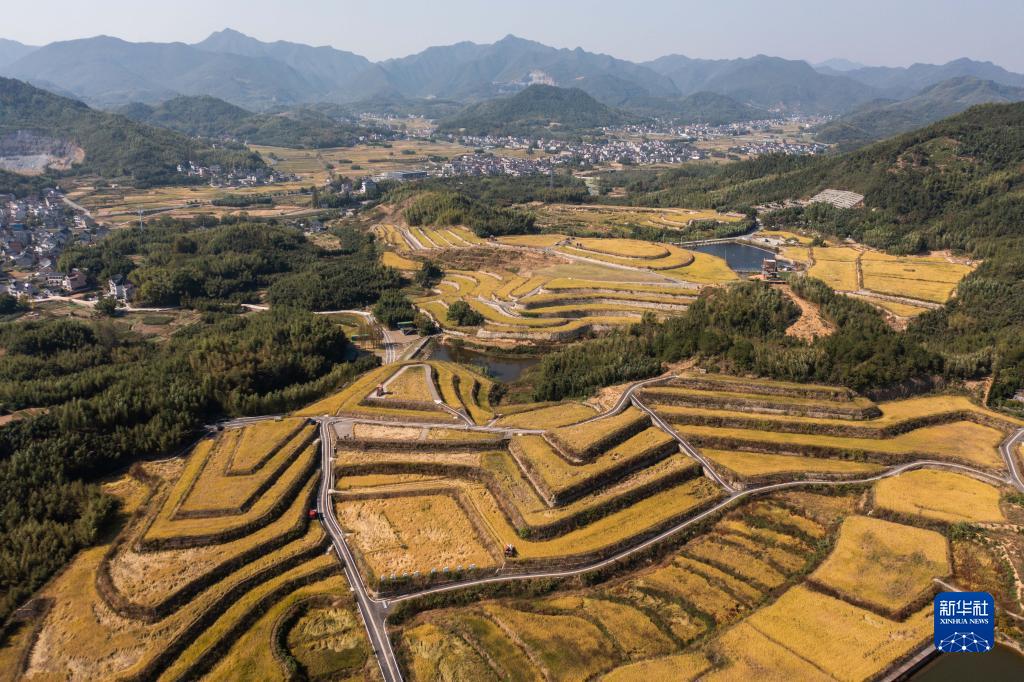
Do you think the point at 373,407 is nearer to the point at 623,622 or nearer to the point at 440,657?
the point at 440,657

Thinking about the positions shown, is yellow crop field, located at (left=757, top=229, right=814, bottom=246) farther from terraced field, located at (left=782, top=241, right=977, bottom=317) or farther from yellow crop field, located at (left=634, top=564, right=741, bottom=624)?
yellow crop field, located at (left=634, top=564, right=741, bottom=624)

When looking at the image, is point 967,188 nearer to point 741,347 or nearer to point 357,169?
point 741,347

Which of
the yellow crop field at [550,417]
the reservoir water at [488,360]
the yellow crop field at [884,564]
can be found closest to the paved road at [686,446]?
the yellow crop field at [550,417]

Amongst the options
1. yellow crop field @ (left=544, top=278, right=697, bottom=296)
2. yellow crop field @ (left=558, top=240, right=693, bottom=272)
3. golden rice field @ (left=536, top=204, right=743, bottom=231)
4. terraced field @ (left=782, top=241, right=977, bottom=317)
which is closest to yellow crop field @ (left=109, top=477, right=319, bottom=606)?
yellow crop field @ (left=544, top=278, right=697, bottom=296)

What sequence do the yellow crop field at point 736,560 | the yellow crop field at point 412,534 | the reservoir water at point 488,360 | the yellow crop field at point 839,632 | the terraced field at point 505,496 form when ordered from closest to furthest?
the yellow crop field at point 839,632
the yellow crop field at point 736,560
the yellow crop field at point 412,534
the terraced field at point 505,496
the reservoir water at point 488,360

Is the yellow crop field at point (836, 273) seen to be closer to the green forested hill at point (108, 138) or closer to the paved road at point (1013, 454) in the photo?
the paved road at point (1013, 454)

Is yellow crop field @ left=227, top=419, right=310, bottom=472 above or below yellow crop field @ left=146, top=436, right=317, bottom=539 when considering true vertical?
above

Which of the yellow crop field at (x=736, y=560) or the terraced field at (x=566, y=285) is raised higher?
the terraced field at (x=566, y=285)
